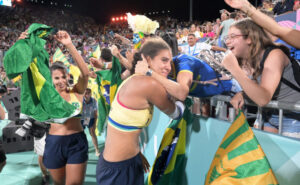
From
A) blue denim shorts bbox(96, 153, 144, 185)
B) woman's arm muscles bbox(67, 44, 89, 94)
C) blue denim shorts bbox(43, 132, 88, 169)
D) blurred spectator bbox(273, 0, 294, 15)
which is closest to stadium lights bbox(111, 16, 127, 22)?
blurred spectator bbox(273, 0, 294, 15)

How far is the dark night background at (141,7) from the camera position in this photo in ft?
56.6

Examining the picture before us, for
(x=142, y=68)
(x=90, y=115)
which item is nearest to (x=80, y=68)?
(x=142, y=68)

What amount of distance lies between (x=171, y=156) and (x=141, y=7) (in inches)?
953

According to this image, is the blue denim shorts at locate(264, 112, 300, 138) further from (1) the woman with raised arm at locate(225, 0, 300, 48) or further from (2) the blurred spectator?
(2) the blurred spectator

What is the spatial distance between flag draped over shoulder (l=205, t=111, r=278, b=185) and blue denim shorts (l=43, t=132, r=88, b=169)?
4.45 ft

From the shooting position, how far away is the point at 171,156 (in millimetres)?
1878

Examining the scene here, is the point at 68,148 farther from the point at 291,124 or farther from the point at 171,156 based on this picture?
the point at 291,124

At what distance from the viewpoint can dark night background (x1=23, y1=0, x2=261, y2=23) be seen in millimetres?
17250

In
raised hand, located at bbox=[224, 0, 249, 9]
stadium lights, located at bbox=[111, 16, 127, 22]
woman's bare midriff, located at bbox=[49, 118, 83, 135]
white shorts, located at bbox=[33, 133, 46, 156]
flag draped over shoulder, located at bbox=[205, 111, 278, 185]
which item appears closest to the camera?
flag draped over shoulder, located at bbox=[205, 111, 278, 185]

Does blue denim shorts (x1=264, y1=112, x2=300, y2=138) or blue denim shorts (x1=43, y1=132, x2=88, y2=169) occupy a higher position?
blue denim shorts (x1=264, y1=112, x2=300, y2=138)

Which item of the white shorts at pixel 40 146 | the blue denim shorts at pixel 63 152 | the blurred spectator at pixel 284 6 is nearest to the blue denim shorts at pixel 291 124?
the blue denim shorts at pixel 63 152

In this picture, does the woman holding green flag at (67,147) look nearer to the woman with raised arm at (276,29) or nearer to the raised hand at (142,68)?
the raised hand at (142,68)

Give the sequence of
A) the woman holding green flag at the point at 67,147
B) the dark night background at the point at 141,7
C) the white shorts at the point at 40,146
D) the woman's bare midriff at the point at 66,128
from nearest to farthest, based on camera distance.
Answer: the woman holding green flag at the point at 67,147, the woman's bare midriff at the point at 66,128, the white shorts at the point at 40,146, the dark night background at the point at 141,7

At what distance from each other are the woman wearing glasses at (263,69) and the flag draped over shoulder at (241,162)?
0.63ft
